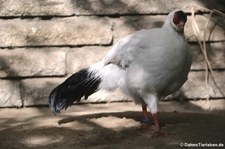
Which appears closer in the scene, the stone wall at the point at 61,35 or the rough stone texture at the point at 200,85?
the stone wall at the point at 61,35

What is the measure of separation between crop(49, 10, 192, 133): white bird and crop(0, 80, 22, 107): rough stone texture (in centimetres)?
130

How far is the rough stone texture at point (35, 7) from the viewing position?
5.24 meters

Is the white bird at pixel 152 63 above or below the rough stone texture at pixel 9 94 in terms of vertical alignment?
above

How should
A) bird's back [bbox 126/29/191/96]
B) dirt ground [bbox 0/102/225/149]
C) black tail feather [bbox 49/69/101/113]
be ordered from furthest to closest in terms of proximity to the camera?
black tail feather [bbox 49/69/101/113]
bird's back [bbox 126/29/191/96]
dirt ground [bbox 0/102/225/149]

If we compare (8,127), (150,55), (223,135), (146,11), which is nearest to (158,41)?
(150,55)

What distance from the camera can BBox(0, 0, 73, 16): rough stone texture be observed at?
524cm

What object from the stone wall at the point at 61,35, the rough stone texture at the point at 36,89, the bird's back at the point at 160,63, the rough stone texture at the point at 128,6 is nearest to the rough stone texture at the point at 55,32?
the stone wall at the point at 61,35

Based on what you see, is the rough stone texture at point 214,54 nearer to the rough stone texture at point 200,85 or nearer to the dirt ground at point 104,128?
the rough stone texture at point 200,85

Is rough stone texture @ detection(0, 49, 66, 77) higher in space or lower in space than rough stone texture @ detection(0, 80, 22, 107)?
higher

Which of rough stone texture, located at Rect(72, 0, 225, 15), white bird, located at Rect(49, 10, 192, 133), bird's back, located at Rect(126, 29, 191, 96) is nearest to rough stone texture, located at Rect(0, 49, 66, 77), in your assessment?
rough stone texture, located at Rect(72, 0, 225, 15)

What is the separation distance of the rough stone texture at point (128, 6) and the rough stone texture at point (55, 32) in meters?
0.13

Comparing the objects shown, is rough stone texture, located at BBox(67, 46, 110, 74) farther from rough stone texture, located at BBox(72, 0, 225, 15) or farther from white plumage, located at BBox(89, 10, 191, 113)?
white plumage, located at BBox(89, 10, 191, 113)

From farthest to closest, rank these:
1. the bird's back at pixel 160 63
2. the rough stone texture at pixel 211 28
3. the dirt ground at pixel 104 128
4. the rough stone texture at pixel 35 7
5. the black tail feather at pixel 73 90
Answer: the rough stone texture at pixel 211 28 < the rough stone texture at pixel 35 7 < the black tail feather at pixel 73 90 < the bird's back at pixel 160 63 < the dirt ground at pixel 104 128

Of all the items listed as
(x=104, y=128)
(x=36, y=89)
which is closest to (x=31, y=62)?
(x=36, y=89)
